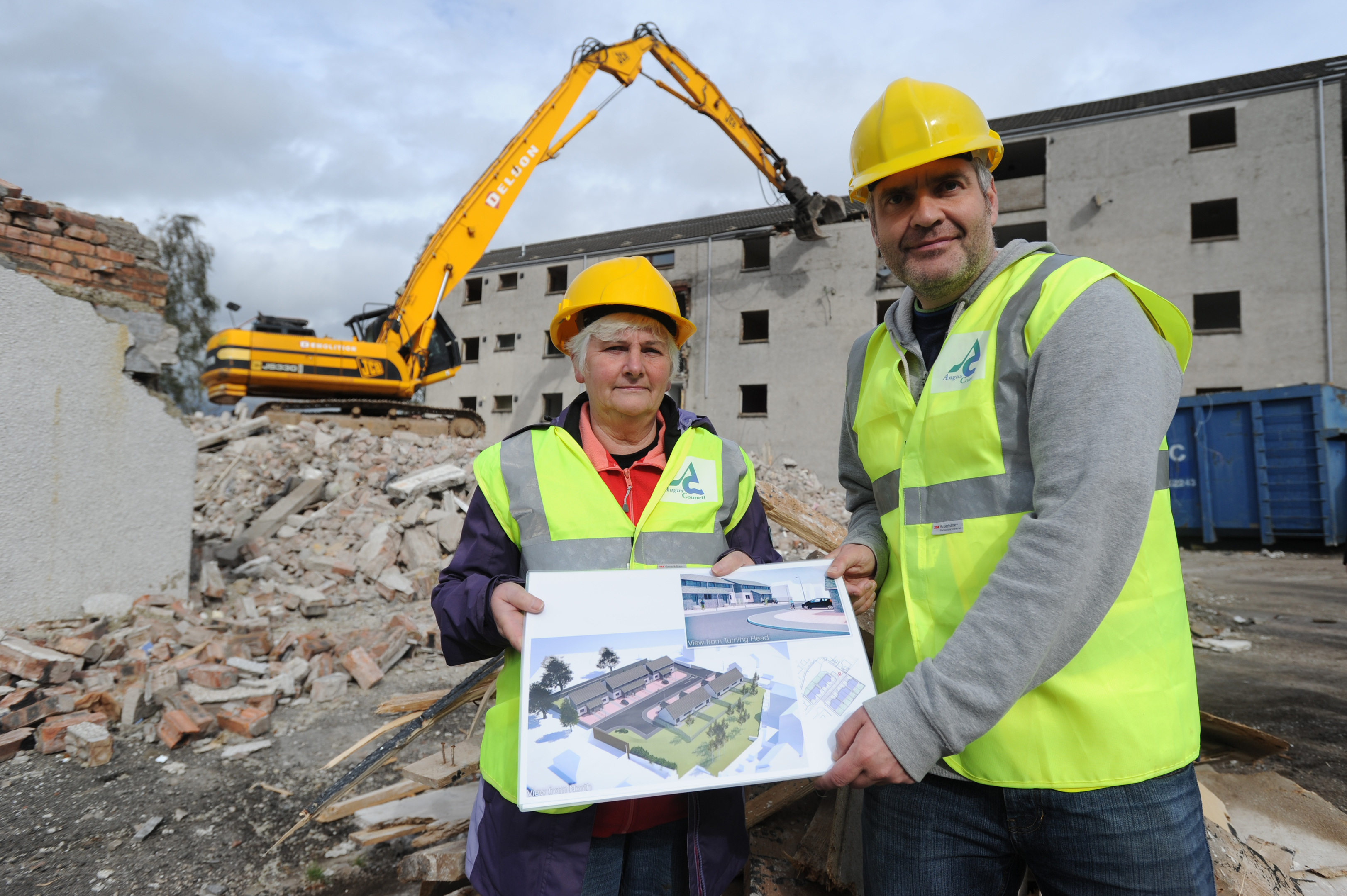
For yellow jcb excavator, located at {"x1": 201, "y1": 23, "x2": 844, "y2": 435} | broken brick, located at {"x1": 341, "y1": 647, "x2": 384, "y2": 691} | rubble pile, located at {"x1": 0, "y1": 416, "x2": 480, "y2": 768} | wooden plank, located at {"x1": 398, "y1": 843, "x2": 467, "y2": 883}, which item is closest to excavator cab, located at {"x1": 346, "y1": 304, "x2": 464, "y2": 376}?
yellow jcb excavator, located at {"x1": 201, "y1": 23, "x2": 844, "y2": 435}

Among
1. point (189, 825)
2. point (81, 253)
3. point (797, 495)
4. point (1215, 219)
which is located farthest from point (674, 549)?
point (1215, 219)

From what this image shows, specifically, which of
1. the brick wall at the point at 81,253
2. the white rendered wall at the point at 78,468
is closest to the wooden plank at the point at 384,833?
the white rendered wall at the point at 78,468

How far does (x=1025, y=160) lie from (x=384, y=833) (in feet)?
83.2

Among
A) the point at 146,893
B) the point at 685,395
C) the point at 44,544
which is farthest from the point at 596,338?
the point at 685,395

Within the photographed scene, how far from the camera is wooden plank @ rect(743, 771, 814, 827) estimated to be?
9.95ft

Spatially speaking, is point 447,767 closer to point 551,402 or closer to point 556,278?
point 551,402

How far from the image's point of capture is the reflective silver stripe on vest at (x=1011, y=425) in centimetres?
140

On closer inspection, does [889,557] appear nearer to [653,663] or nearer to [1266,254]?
[653,663]

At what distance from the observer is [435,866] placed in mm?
2619

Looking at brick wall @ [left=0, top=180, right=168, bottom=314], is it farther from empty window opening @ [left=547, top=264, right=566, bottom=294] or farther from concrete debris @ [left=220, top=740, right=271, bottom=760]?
empty window opening @ [left=547, top=264, right=566, bottom=294]

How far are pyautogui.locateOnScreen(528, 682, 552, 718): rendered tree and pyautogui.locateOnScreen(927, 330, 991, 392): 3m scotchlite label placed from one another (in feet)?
3.64

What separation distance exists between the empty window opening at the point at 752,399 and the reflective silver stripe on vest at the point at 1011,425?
72.1 feet

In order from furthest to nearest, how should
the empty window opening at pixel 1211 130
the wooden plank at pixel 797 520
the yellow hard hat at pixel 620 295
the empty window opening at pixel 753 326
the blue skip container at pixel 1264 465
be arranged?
the empty window opening at pixel 753 326, the empty window opening at pixel 1211 130, the blue skip container at pixel 1264 465, the wooden plank at pixel 797 520, the yellow hard hat at pixel 620 295

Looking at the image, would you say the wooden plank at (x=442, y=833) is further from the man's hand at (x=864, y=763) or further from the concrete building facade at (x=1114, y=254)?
the concrete building facade at (x=1114, y=254)
